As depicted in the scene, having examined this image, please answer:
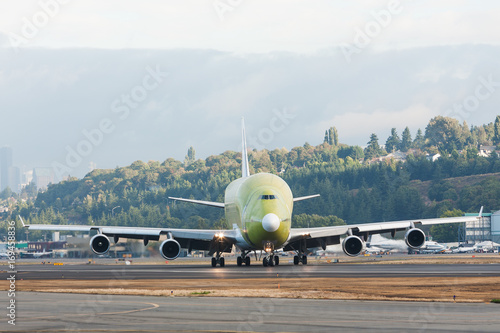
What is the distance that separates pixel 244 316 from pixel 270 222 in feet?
102

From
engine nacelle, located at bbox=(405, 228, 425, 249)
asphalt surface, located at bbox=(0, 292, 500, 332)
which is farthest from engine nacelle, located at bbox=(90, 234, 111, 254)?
asphalt surface, located at bbox=(0, 292, 500, 332)

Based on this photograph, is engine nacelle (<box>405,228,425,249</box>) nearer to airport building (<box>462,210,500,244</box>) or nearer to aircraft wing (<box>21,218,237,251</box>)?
aircraft wing (<box>21,218,237,251</box>)

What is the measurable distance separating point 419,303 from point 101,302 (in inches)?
424

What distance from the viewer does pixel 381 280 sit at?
37.3 m

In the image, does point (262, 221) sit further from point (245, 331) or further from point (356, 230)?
point (245, 331)

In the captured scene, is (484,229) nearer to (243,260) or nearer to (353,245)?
(243,260)

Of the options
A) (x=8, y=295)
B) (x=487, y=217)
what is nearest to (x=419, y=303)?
(x=8, y=295)

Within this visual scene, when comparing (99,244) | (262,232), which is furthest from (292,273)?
(99,244)

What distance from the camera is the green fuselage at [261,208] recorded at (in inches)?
2101

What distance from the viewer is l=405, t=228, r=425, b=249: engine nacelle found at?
180 ft

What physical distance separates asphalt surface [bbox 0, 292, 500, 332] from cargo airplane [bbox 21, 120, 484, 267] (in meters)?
26.2

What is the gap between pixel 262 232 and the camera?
53.2 meters

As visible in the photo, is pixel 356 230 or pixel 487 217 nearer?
pixel 356 230

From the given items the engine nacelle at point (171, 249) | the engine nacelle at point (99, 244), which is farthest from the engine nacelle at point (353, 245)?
the engine nacelle at point (99, 244)
